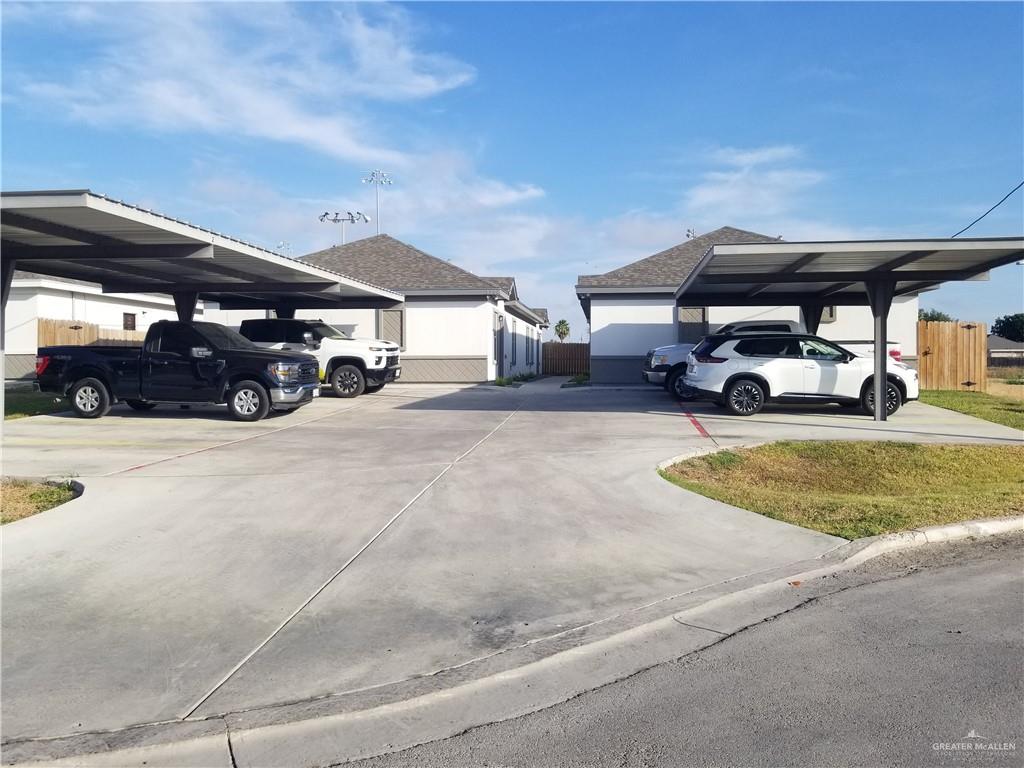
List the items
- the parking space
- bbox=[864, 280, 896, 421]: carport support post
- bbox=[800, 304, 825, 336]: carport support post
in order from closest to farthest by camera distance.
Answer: the parking space, bbox=[864, 280, 896, 421]: carport support post, bbox=[800, 304, 825, 336]: carport support post

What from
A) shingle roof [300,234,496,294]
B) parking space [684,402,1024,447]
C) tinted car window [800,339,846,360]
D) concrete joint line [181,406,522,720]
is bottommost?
concrete joint line [181,406,522,720]

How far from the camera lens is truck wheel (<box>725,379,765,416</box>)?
1664 cm

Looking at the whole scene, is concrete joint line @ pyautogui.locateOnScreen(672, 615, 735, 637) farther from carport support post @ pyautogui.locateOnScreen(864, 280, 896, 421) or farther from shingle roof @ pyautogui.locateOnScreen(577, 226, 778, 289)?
shingle roof @ pyautogui.locateOnScreen(577, 226, 778, 289)

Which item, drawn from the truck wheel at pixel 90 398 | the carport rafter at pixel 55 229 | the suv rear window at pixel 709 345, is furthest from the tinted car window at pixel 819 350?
the truck wheel at pixel 90 398

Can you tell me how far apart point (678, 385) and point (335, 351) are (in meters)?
8.76

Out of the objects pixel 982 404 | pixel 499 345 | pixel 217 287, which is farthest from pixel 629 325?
pixel 217 287

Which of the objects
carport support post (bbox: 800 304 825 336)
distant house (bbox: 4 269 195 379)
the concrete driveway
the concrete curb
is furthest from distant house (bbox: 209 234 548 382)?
the concrete curb

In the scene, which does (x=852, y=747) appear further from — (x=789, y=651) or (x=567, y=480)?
(x=567, y=480)

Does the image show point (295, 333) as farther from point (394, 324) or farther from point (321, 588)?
point (321, 588)

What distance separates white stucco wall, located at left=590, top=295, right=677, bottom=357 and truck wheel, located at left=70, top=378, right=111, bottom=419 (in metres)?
16.3

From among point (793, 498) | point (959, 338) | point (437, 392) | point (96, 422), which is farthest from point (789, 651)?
point (959, 338)

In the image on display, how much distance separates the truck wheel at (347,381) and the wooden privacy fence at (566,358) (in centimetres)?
2478

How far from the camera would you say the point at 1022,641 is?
16.8 ft

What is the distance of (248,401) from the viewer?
15422 millimetres
